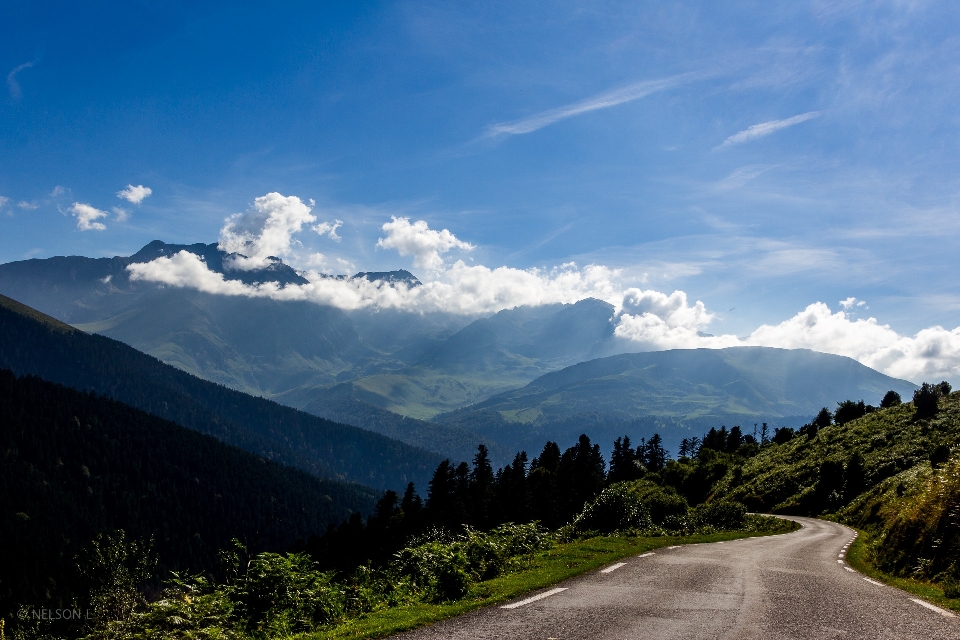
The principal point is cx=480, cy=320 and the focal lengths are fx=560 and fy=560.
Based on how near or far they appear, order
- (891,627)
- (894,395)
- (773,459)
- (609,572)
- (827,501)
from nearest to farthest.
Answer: (891,627) < (609,572) < (827,501) < (773,459) < (894,395)

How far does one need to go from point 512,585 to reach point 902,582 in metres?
13.1

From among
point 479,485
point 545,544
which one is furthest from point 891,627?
point 479,485

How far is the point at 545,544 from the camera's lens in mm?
24000

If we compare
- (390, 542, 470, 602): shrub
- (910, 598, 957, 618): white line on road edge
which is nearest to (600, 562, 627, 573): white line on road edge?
(390, 542, 470, 602): shrub

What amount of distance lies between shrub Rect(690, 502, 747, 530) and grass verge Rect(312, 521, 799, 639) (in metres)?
14.1

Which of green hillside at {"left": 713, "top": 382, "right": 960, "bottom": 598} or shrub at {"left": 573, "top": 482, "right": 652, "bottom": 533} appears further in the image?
shrub at {"left": 573, "top": 482, "right": 652, "bottom": 533}

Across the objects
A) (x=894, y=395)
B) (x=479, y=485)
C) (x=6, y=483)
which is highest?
(x=894, y=395)

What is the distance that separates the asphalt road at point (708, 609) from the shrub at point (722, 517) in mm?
20764

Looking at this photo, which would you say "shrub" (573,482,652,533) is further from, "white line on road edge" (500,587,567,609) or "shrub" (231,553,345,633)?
"shrub" (231,553,345,633)

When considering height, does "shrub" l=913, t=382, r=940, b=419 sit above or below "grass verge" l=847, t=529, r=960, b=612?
above

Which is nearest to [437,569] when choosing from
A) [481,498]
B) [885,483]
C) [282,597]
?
[282,597]

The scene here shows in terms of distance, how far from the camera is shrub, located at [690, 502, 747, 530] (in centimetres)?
3900

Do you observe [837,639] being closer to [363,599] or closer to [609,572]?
[609,572]

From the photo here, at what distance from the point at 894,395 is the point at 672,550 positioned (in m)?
84.4
